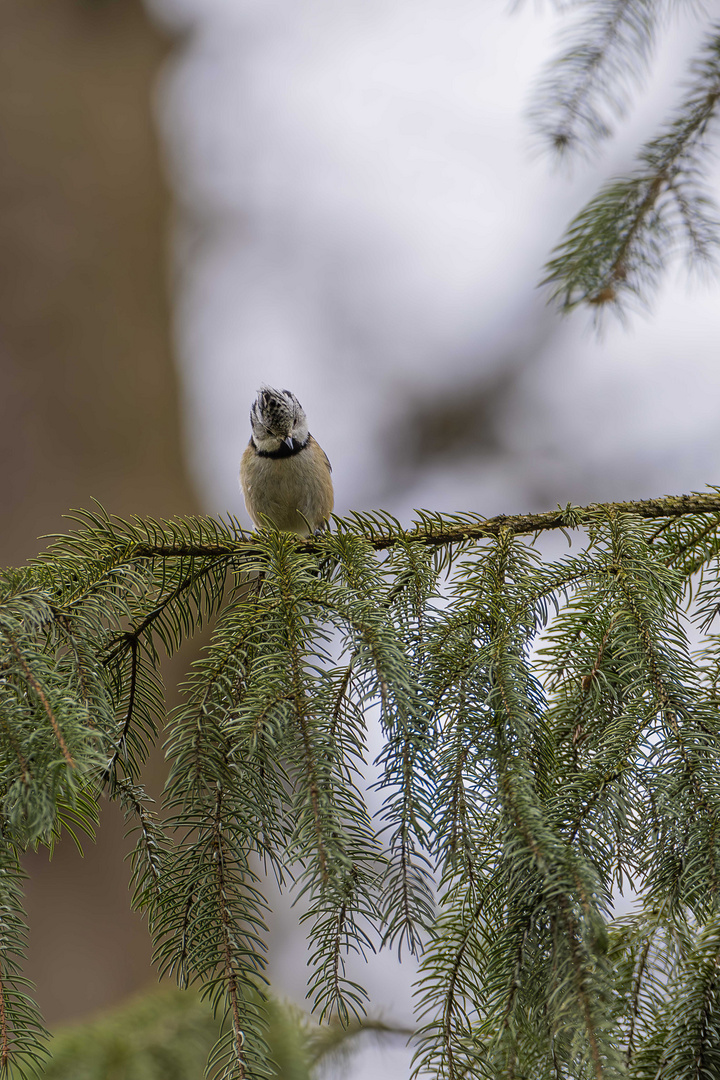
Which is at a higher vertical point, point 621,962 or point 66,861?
point 66,861

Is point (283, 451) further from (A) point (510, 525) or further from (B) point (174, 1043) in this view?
(B) point (174, 1043)

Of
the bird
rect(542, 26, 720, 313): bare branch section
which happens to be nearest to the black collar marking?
the bird

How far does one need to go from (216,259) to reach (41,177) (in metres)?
1.26

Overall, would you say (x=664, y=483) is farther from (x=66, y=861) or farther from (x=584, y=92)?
(x=66, y=861)

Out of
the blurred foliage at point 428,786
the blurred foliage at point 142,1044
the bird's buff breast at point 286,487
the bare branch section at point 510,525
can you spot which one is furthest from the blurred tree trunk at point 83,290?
the blurred foliage at point 428,786

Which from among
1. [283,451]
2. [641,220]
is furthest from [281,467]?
[641,220]

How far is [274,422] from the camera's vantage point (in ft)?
7.48

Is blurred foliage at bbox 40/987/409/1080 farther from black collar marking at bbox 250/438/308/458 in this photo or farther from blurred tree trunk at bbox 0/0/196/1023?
black collar marking at bbox 250/438/308/458

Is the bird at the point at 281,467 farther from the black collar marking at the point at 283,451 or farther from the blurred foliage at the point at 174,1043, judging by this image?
the blurred foliage at the point at 174,1043

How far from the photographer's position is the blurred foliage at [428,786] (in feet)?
2.31

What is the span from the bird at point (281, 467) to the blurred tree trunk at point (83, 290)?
1037 millimetres

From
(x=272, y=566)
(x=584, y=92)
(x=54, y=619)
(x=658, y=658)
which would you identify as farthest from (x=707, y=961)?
(x=584, y=92)

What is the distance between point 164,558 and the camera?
109cm

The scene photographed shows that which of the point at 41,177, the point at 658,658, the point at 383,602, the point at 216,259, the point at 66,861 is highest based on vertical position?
the point at 216,259
